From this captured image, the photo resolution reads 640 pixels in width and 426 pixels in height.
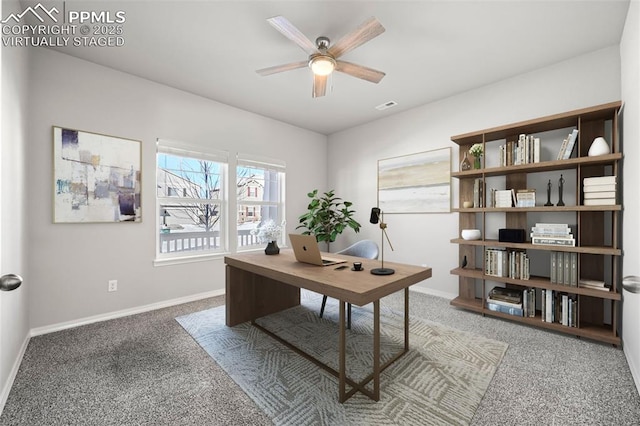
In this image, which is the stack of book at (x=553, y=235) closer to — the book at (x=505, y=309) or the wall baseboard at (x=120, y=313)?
the book at (x=505, y=309)

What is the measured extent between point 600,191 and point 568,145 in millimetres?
493

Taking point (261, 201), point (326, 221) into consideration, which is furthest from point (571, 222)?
point (261, 201)

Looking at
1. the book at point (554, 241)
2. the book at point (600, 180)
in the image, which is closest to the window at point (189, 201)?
the book at point (554, 241)

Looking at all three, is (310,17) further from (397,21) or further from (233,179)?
(233,179)

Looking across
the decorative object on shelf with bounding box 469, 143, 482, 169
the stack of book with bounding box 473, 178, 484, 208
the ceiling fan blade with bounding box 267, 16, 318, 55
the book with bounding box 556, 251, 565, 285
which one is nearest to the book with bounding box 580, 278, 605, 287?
the book with bounding box 556, 251, 565, 285

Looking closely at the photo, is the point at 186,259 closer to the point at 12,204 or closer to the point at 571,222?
the point at 12,204

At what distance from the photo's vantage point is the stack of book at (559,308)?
7.88 feet

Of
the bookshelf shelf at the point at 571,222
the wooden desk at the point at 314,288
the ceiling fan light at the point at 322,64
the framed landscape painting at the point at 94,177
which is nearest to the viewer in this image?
the wooden desk at the point at 314,288

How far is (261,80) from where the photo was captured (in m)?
3.05

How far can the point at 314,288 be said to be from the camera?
1.69 meters

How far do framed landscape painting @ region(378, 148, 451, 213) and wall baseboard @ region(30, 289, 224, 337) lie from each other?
A: 289cm

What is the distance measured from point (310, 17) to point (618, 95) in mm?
2911

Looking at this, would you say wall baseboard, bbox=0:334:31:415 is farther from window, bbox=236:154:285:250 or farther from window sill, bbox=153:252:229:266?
window, bbox=236:154:285:250

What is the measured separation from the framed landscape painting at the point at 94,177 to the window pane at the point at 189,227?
37 centimetres
